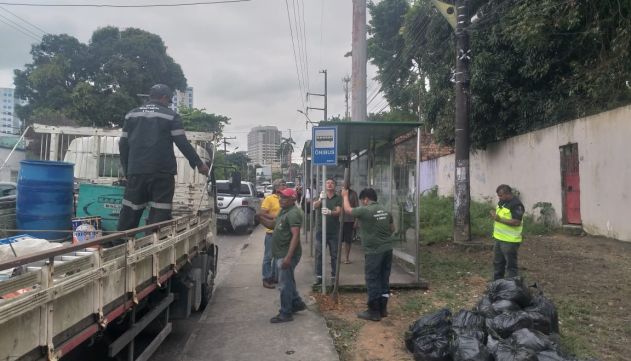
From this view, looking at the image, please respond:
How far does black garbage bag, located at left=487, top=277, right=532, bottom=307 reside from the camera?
4879 millimetres

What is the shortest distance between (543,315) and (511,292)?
379 mm

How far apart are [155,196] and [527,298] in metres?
3.94

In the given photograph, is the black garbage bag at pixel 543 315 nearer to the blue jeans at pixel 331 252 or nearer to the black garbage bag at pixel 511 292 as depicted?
the black garbage bag at pixel 511 292

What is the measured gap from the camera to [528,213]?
44.1 feet

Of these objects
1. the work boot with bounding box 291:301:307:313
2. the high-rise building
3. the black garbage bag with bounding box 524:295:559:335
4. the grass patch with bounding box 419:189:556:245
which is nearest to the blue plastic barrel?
the work boot with bounding box 291:301:307:313

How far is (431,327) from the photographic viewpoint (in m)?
4.69

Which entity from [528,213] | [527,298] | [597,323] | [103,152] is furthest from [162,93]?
[528,213]

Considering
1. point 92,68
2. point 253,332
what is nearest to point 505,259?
point 253,332

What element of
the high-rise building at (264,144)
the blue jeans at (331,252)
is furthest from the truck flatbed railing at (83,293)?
the high-rise building at (264,144)

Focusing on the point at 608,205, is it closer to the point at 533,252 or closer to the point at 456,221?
the point at 533,252

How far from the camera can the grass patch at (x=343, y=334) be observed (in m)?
5.07

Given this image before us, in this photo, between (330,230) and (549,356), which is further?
(330,230)

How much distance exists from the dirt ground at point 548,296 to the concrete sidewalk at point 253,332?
0.29m

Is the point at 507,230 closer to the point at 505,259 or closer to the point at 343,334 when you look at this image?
the point at 505,259
